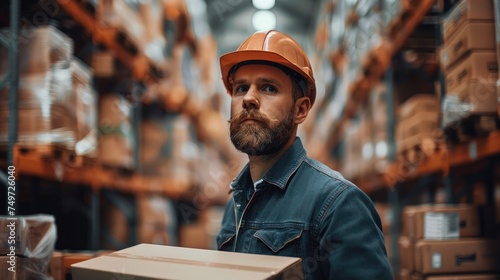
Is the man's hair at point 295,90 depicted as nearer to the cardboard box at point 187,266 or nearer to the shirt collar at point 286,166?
the shirt collar at point 286,166

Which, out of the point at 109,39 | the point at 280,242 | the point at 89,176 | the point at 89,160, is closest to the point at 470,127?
the point at 280,242

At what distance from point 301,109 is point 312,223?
572 mm

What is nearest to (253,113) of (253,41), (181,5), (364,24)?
(253,41)

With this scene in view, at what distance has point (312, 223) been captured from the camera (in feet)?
5.65

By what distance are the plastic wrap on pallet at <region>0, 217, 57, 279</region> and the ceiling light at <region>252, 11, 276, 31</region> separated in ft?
39.4

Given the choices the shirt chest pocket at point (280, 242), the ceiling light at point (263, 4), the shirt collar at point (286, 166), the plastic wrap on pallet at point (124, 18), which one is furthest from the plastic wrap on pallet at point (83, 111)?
the ceiling light at point (263, 4)

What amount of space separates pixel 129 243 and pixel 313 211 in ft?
16.0

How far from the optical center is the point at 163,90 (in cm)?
700

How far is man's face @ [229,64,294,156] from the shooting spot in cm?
193

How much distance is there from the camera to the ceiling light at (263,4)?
41.8 ft

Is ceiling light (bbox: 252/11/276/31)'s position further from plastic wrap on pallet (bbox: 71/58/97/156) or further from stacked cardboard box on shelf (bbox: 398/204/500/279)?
stacked cardboard box on shelf (bbox: 398/204/500/279)

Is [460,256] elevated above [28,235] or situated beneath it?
situated beneath

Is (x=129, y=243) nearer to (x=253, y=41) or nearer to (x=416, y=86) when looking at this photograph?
(x=416, y=86)

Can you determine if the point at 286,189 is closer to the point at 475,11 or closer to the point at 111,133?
the point at 475,11
